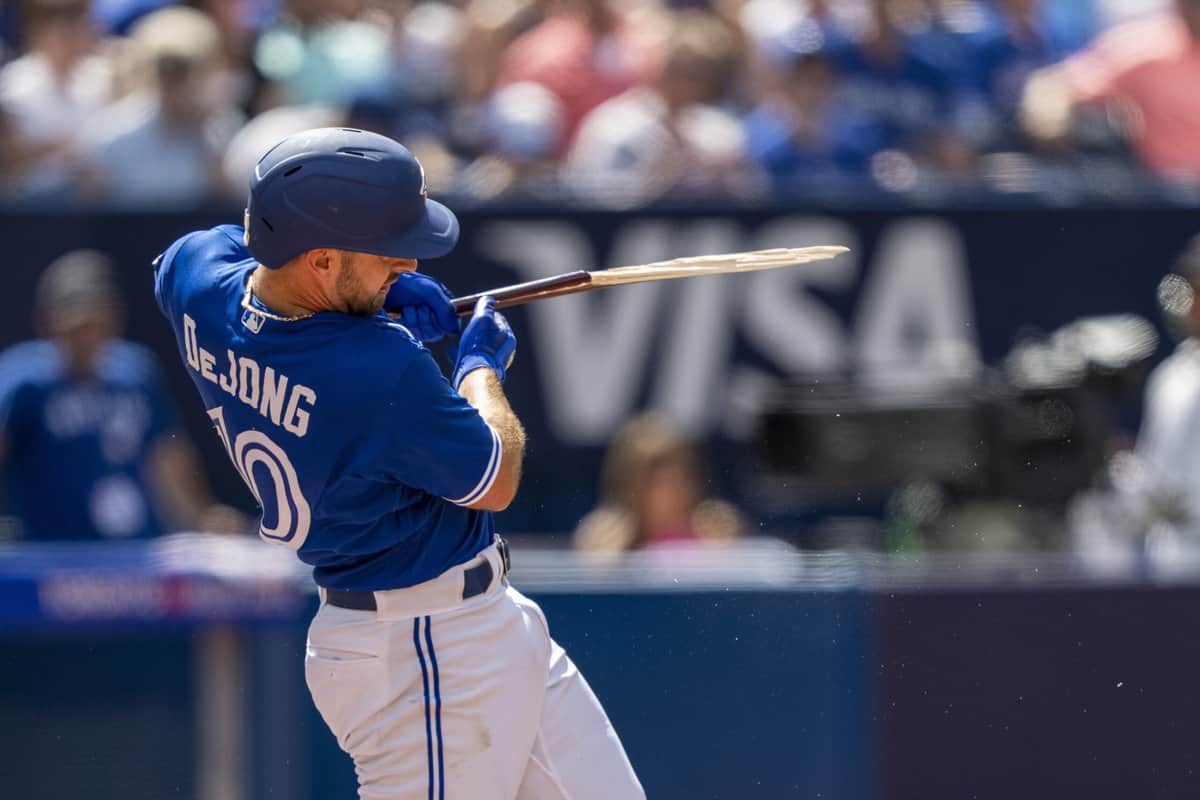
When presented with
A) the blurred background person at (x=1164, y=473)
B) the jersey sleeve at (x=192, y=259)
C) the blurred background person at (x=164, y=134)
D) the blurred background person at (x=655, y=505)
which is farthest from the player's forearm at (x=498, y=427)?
the blurred background person at (x=164, y=134)

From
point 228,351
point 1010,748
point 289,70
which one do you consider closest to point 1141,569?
point 1010,748

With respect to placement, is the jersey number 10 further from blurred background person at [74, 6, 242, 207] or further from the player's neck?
blurred background person at [74, 6, 242, 207]

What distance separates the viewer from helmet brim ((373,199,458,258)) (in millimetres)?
3262

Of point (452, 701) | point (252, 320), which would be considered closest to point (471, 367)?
point (252, 320)

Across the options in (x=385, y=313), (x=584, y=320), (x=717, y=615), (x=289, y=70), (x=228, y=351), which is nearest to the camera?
(x=228, y=351)

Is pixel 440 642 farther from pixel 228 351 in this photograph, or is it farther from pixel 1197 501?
pixel 1197 501

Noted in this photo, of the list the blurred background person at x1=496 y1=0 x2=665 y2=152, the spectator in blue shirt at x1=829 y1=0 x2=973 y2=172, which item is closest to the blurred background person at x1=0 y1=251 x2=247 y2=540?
the blurred background person at x1=496 y1=0 x2=665 y2=152

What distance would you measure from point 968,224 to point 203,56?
3209mm

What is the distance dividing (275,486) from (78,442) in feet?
12.6

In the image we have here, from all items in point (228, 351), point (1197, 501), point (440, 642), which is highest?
point (228, 351)

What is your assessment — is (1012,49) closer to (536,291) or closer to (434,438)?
(536,291)

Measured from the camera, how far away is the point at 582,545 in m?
6.35

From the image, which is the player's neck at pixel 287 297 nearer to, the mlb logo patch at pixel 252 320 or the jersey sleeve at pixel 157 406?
the mlb logo patch at pixel 252 320

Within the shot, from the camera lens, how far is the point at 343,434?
3.24 meters
